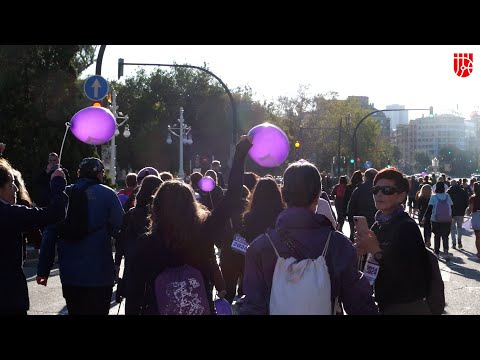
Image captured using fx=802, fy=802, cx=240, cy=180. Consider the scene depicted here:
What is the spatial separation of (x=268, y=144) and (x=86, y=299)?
2012 millimetres

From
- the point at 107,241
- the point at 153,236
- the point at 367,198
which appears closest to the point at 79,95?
the point at 367,198

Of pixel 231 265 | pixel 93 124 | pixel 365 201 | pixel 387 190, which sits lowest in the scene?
pixel 231 265

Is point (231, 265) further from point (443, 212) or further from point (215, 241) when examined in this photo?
point (443, 212)

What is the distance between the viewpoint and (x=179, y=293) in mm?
4246

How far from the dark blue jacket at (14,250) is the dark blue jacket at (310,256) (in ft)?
5.88

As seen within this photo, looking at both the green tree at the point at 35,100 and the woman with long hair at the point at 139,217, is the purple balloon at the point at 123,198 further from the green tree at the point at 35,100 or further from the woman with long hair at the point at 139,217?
the green tree at the point at 35,100

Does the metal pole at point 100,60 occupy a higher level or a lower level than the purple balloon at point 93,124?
higher

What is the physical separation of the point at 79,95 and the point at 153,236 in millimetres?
20600

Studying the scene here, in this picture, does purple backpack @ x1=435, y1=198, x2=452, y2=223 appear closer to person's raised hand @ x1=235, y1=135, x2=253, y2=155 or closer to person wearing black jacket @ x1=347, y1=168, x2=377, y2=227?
person wearing black jacket @ x1=347, y1=168, x2=377, y2=227

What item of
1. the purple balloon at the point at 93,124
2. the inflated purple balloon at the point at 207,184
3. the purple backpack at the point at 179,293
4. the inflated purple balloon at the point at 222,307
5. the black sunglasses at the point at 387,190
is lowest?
the inflated purple balloon at the point at 222,307

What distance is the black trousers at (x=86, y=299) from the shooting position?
610cm

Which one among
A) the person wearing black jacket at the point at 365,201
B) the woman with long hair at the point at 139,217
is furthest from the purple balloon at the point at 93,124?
the person wearing black jacket at the point at 365,201

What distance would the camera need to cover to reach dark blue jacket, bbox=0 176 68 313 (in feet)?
16.0

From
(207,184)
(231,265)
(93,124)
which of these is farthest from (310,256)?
(207,184)
